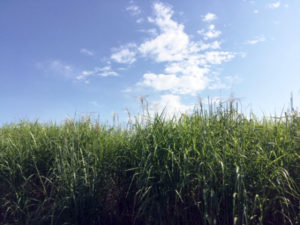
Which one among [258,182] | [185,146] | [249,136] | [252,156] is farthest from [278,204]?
[185,146]

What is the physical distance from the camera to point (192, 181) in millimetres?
2643

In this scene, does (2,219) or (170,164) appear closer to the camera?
(170,164)

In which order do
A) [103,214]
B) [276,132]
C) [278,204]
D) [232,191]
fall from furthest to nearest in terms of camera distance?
1. [276,132]
2. [103,214]
3. [278,204]
4. [232,191]

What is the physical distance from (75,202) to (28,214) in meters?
0.84

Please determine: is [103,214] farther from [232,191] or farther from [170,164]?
[232,191]

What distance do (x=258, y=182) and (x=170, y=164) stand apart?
97 cm

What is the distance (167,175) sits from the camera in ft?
8.89

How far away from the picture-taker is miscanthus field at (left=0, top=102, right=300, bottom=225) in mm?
2582

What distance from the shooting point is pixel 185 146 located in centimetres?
286

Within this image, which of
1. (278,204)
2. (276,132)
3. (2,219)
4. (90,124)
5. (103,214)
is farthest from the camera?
(90,124)

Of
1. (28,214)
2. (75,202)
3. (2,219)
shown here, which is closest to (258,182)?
(75,202)

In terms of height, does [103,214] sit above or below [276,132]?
below

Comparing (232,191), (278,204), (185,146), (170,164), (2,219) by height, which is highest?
(185,146)

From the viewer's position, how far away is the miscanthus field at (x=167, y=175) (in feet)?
8.47
